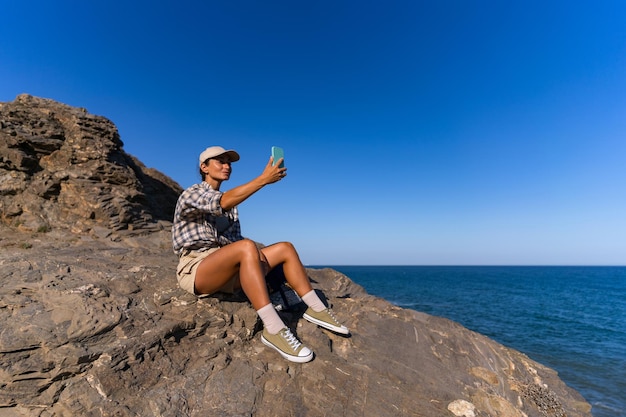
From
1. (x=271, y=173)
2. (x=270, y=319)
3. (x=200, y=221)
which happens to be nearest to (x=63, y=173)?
(x=200, y=221)

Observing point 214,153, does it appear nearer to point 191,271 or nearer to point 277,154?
point 277,154

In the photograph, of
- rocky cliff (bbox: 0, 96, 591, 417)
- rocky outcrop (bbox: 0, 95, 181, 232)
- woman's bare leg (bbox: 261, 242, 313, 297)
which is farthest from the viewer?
rocky outcrop (bbox: 0, 95, 181, 232)

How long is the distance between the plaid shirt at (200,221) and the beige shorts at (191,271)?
106mm

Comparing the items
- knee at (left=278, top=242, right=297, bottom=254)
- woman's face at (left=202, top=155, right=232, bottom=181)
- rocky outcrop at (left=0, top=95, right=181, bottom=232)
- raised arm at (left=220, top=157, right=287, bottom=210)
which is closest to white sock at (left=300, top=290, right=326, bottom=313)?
knee at (left=278, top=242, right=297, bottom=254)

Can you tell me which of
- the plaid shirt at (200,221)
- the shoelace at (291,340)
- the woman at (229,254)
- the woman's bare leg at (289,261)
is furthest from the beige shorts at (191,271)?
the shoelace at (291,340)

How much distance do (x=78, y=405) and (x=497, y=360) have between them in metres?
7.03

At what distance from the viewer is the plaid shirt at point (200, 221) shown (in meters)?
4.09

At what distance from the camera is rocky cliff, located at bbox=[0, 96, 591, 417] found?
3.26m

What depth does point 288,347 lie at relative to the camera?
415 centimetres

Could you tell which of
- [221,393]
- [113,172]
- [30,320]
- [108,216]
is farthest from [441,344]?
[113,172]

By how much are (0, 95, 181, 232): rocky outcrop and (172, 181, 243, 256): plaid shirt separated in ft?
17.6

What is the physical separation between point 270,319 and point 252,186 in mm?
1755

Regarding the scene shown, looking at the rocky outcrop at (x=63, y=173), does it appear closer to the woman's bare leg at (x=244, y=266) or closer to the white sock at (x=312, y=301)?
the woman's bare leg at (x=244, y=266)

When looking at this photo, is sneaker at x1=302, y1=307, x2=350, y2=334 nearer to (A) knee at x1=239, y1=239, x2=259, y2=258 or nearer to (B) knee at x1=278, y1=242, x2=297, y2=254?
(B) knee at x1=278, y1=242, x2=297, y2=254
